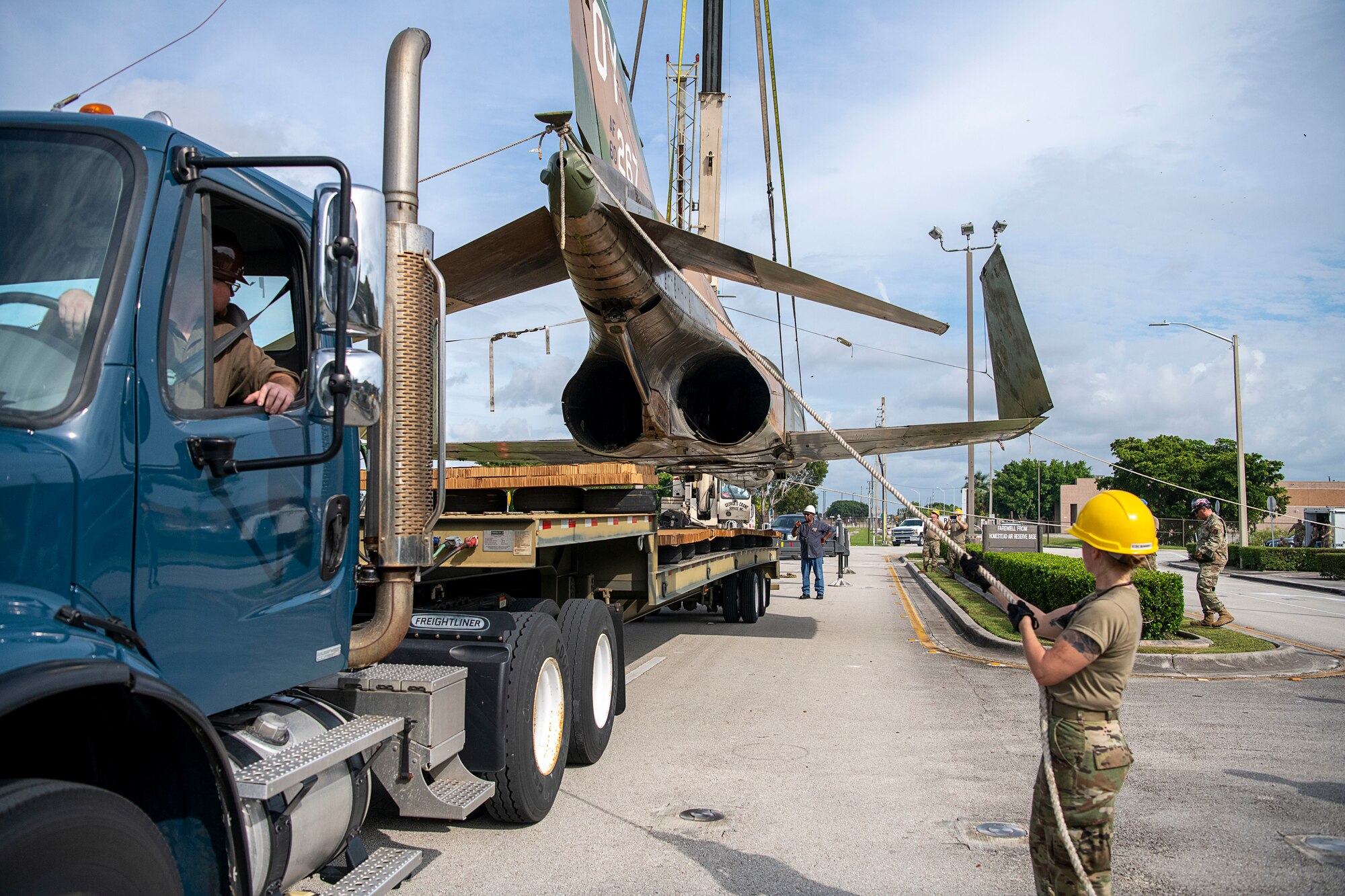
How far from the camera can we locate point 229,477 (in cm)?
271

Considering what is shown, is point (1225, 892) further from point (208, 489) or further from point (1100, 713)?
point (208, 489)

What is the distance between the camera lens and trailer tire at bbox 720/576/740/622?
13.8 metres

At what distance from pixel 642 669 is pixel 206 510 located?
7539mm

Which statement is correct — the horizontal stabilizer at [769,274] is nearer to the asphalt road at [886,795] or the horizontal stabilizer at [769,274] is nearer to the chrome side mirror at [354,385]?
the asphalt road at [886,795]

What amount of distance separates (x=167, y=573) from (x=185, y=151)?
3.74 ft

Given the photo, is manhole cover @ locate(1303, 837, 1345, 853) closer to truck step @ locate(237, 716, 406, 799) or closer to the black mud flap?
the black mud flap

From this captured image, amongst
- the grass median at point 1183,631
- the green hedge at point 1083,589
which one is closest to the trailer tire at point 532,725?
the grass median at point 1183,631

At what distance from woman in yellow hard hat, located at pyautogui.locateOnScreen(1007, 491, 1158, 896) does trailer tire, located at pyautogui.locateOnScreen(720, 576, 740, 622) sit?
10588 mm

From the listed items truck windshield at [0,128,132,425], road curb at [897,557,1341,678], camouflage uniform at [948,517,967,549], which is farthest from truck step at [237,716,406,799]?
camouflage uniform at [948,517,967,549]

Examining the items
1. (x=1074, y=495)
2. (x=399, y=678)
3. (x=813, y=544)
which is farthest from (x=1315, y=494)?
(x=399, y=678)

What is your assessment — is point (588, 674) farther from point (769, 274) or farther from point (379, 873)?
point (769, 274)

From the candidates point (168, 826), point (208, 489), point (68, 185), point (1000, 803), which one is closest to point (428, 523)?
point (208, 489)

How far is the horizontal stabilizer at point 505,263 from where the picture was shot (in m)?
8.04

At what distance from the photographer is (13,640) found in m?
1.96
